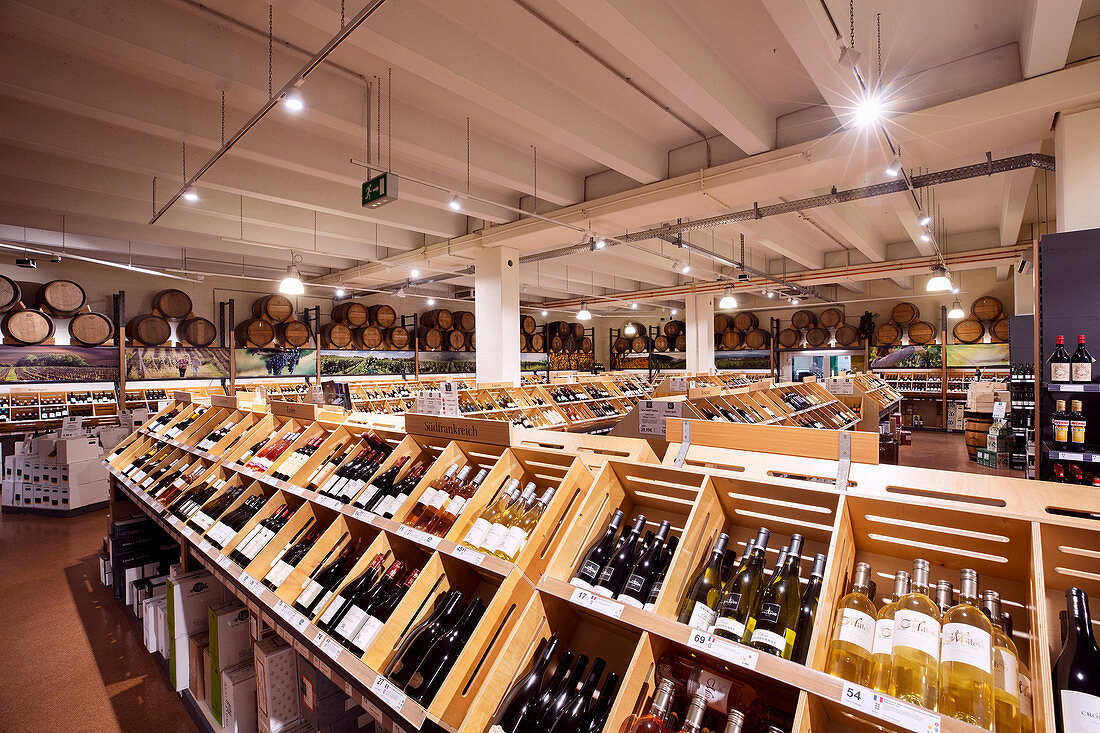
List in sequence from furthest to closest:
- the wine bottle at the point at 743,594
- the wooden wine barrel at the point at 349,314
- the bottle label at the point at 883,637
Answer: the wooden wine barrel at the point at 349,314 < the wine bottle at the point at 743,594 < the bottle label at the point at 883,637

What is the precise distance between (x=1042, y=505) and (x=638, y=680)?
40.3 inches

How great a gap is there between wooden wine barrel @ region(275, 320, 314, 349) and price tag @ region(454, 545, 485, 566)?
1185cm

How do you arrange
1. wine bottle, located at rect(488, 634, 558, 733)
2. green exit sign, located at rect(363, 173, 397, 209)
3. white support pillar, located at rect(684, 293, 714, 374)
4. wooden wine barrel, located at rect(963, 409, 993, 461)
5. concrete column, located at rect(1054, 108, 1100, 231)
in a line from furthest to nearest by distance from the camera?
1. white support pillar, located at rect(684, 293, 714, 374)
2. wooden wine barrel, located at rect(963, 409, 993, 461)
3. green exit sign, located at rect(363, 173, 397, 209)
4. concrete column, located at rect(1054, 108, 1100, 231)
5. wine bottle, located at rect(488, 634, 558, 733)

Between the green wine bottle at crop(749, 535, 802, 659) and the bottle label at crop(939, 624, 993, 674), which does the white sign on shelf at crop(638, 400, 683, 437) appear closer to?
the green wine bottle at crop(749, 535, 802, 659)

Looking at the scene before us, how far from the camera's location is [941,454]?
9.49 m

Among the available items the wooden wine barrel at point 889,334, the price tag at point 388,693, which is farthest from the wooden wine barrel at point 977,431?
the price tag at point 388,693

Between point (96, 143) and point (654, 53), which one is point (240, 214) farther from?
point (654, 53)

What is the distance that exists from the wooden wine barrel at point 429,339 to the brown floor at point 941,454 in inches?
429

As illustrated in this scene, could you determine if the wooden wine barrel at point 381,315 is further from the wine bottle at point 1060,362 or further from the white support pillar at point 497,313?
the wine bottle at point 1060,362

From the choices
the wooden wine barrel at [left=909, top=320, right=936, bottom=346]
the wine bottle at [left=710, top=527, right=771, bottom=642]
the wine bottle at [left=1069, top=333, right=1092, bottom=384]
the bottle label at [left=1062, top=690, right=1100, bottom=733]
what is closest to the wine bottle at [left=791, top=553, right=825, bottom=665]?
the wine bottle at [left=710, top=527, right=771, bottom=642]

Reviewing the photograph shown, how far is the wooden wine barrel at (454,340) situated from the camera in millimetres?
14555

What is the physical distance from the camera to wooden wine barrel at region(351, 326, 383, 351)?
43.2ft

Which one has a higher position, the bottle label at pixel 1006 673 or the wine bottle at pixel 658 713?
the bottle label at pixel 1006 673

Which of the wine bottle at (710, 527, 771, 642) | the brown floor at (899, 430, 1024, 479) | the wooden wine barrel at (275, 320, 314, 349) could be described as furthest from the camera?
the wooden wine barrel at (275, 320, 314, 349)
